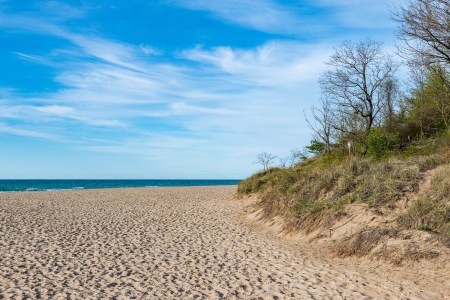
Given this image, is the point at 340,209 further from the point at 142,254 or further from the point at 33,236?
the point at 33,236

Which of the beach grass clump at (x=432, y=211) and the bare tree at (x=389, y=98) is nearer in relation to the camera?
the beach grass clump at (x=432, y=211)

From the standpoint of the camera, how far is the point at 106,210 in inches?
811

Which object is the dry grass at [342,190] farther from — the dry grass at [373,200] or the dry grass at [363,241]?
the dry grass at [363,241]

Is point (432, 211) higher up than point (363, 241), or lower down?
higher up

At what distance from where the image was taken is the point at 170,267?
29.3ft

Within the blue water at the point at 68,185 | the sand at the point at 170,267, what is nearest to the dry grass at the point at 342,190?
the sand at the point at 170,267

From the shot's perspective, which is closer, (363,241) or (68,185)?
(363,241)

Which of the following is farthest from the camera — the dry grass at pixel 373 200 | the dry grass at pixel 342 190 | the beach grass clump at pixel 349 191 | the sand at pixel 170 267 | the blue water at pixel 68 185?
the blue water at pixel 68 185

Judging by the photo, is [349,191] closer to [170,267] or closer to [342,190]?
[342,190]

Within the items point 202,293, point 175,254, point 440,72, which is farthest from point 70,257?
point 440,72

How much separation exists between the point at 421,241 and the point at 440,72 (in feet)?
40.8

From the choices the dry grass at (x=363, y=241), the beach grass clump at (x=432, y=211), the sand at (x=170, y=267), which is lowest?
the sand at (x=170, y=267)

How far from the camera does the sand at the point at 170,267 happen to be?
23.1 ft

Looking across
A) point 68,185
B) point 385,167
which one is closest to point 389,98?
point 385,167
